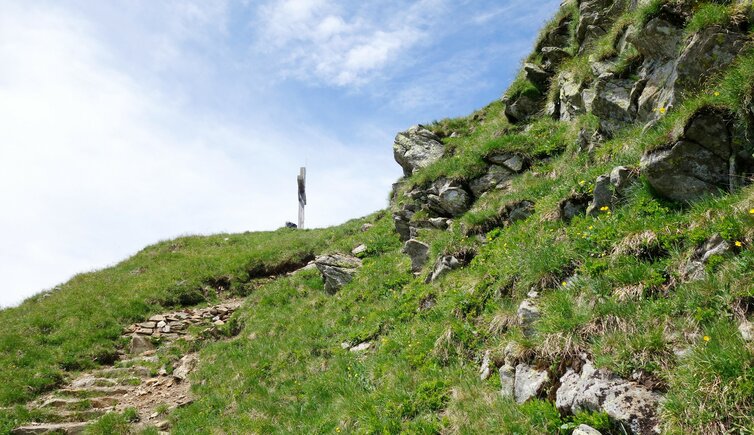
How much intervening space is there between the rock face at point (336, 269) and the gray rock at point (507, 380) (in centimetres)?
1058

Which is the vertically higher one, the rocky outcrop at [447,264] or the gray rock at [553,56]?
the gray rock at [553,56]

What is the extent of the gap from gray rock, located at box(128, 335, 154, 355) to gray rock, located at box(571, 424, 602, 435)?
16646 millimetres

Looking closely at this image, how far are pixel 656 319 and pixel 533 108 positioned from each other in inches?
500

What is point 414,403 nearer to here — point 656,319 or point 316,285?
point 656,319

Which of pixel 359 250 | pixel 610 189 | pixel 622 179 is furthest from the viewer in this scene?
pixel 359 250

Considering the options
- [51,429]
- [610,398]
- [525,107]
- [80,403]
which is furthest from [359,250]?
[610,398]

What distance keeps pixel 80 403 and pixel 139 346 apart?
12.3ft

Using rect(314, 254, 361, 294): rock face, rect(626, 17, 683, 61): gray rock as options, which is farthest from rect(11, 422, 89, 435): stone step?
rect(626, 17, 683, 61): gray rock

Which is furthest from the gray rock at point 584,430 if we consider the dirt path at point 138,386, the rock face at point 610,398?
the dirt path at point 138,386

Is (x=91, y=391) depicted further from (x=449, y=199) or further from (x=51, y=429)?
(x=449, y=199)

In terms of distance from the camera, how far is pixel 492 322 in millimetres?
8148

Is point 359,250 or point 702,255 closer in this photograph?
point 702,255

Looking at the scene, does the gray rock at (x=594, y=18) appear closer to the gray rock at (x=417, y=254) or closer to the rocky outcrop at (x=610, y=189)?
the rocky outcrop at (x=610, y=189)

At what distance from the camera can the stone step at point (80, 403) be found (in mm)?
13633
